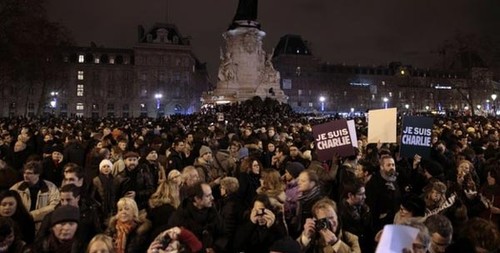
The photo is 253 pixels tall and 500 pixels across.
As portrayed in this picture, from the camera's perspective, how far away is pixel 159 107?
85.6 metres

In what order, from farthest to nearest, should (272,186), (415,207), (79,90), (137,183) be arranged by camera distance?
(79,90) < (137,183) < (272,186) < (415,207)

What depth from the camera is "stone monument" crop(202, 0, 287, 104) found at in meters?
45.0

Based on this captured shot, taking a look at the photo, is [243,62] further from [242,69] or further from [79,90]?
[79,90]

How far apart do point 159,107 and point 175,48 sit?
10.4 m

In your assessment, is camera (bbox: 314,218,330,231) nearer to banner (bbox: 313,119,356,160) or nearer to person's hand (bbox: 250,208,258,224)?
person's hand (bbox: 250,208,258,224)

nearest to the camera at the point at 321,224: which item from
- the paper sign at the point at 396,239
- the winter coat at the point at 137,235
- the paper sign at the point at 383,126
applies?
the paper sign at the point at 396,239

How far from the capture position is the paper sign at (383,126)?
34.2 feet

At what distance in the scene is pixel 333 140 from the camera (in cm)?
888

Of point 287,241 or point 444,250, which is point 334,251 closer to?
point 287,241

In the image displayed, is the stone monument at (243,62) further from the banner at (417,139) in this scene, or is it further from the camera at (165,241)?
the camera at (165,241)

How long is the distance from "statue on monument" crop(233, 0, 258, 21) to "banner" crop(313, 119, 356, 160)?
1488 inches

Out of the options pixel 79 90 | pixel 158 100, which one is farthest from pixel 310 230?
pixel 79 90

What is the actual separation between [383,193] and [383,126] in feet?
12.2

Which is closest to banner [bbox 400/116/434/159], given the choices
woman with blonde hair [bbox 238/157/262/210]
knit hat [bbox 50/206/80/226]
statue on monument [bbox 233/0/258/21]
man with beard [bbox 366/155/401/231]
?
man with beard [bbox 366/155/401/231]
